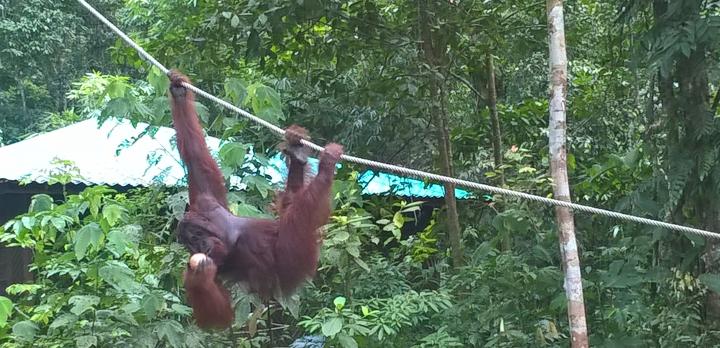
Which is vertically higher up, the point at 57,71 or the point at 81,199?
the point at 57,71

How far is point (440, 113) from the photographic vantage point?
617 cm

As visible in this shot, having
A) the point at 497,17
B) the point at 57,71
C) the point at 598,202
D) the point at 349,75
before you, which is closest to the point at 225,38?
the point at 349,75

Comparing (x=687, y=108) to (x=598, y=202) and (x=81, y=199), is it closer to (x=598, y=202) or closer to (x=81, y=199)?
(x=598, y=202)

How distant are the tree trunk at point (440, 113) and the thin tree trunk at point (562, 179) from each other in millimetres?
1905

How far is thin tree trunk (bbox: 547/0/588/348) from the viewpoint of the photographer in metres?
3.94

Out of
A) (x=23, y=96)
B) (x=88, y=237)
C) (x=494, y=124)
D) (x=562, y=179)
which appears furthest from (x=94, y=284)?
(x=23, y=96)

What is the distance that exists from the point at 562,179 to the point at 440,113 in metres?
2.24

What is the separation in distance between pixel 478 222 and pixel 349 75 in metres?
1.82

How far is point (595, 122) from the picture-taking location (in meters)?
6.68

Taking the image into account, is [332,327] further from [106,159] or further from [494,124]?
[106,159]

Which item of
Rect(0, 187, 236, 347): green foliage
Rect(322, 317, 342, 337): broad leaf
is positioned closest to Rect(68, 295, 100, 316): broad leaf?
Rect(0, 187, 236, 347): green foliage

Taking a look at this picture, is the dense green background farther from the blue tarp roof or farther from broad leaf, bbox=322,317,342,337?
the blue tarp roof

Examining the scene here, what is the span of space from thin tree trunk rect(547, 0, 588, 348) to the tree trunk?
1.90 meters

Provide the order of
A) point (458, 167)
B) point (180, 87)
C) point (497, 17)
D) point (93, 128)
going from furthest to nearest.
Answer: point (93, 128) → point (458, 167) → point (497, 17) → point (180, 87)
